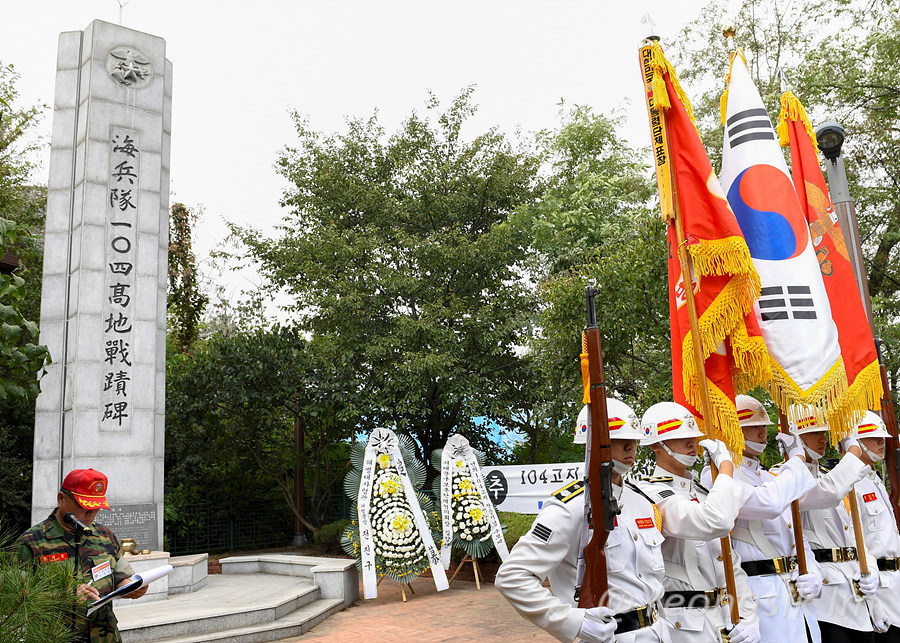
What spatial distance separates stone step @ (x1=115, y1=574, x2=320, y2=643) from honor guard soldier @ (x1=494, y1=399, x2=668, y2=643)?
195 inches

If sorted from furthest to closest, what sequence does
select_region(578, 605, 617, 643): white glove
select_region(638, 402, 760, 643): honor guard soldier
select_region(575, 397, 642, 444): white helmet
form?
1. select_region(638, 402, 760, 643): honor guard soldier
2. select_region(575, 397, 642, 444): white helmet
3. select_region(578, 605, 617, 643): white glove

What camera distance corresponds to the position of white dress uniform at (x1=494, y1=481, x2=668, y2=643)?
249cm

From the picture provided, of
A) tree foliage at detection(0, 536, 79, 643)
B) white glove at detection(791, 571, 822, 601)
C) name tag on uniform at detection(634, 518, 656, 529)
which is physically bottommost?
white glove at detection(791, 571, 822, 601)

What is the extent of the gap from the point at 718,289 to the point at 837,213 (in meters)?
→ 2.36

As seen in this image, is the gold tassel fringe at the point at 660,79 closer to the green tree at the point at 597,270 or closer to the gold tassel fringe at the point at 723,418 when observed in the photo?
the gold tassel fringe at the point at 723,418

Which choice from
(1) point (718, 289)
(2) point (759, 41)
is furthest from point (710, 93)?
(1) point (718, 289)

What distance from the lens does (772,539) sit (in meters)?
4.07

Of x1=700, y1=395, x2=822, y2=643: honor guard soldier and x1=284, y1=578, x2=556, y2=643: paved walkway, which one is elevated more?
x1=700, y1=395, x2=822, y2=643: honor guard soldier

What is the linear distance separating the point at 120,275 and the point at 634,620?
8.55 m

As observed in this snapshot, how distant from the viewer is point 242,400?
1366 cm

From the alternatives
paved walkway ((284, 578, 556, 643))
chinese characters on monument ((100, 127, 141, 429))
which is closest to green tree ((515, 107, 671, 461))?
paved walkway ((284, 578, 556, 643))

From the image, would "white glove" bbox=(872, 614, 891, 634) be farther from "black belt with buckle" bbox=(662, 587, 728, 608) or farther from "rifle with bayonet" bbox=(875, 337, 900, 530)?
"black belt with buckle" bbox=(662, 587, 728, 608)

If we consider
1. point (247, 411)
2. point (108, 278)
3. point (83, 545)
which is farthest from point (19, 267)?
point (83, 545)

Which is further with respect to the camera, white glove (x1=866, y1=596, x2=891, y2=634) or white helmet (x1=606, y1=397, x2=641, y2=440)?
white glove (x1=866, y1=596, x2=891, y2=634)
